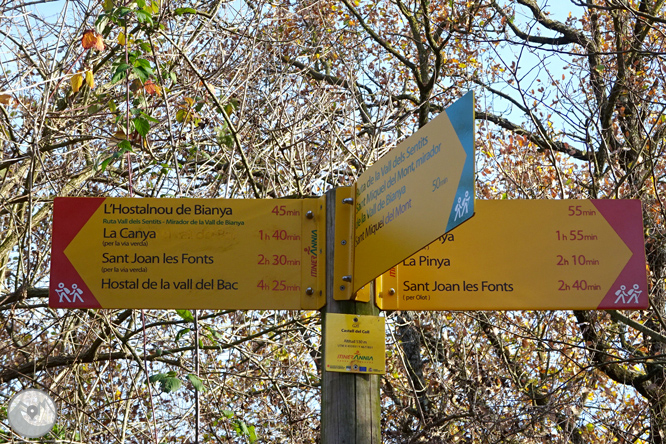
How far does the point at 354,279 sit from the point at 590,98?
5.14 meters

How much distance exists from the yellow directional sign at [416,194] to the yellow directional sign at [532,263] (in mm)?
259

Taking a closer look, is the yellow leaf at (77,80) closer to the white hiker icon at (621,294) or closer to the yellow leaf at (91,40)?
the yellow leaf at (91,40)

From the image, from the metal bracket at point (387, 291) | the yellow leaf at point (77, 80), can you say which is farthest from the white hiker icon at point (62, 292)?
the yellow leaf at point (77, 80)

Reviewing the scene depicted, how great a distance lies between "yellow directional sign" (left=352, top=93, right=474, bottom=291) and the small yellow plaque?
0.13 metres

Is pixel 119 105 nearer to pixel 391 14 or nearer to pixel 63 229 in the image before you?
pixel 63 229

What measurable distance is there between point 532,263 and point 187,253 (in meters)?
1.24

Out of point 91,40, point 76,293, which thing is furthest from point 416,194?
point 91,40

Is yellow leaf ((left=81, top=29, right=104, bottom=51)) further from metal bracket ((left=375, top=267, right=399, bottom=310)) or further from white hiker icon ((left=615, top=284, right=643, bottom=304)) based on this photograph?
white hiker icon ((left=615, top=284, right=643, bottom=304))

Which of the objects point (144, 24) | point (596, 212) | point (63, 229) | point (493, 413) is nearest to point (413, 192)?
point (596, 212)

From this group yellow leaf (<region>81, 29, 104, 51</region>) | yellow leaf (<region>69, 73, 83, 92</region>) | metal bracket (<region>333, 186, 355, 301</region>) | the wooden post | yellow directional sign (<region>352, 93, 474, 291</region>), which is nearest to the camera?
yellow directional sign (<region>352, 93, 474, 291</region>)

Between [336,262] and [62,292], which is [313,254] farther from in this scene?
[62,292]

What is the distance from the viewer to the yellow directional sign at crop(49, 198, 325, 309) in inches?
97.0

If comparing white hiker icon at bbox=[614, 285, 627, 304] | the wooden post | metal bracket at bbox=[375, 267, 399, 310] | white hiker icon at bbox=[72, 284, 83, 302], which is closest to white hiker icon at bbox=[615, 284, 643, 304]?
white hiker icon at bbox=[614, 285, 627, 304]

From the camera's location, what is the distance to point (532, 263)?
251 centimetres
